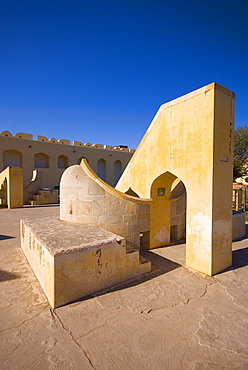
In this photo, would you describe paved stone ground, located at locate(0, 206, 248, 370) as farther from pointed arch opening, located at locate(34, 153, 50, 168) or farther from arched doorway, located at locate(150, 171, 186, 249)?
pointed arch opening, located at locate(34, 153, 50, 168)

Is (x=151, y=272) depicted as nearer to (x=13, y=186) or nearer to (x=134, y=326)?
(x=134, y=326)

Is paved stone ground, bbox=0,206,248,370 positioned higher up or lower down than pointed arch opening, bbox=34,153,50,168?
lower down

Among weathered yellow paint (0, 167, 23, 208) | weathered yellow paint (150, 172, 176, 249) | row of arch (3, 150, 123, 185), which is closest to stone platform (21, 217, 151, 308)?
weathered yellow paint (150, 172, 176, 249)

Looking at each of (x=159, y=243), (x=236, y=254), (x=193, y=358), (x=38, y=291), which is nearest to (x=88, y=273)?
(x=38, y=291)

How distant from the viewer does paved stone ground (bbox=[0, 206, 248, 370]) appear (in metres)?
2.56

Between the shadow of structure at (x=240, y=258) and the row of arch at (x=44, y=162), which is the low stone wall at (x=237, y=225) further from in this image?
the row of arch at (x=44, y=162)

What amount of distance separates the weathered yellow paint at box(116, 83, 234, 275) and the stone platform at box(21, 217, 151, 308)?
5.03 ft

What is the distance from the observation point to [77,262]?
3688 mm

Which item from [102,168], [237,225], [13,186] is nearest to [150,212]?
[237,225]

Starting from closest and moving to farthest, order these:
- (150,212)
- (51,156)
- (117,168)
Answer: (150,212) < (51,156) < (117,168)

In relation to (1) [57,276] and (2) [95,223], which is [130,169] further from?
(1) [57,276]

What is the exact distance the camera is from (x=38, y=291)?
13.2 feet

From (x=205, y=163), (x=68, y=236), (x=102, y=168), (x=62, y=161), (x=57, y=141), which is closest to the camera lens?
(x=68, y=236)

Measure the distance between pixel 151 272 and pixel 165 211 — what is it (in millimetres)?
2546
